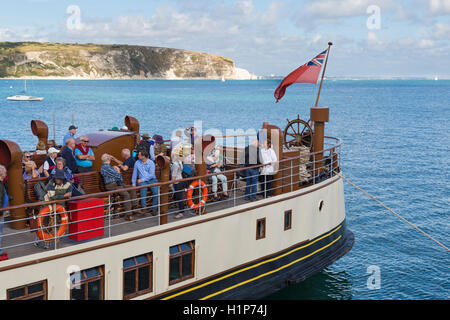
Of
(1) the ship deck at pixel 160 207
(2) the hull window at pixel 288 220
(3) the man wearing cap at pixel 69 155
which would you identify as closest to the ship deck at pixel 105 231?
(1) the ship deck at pixel 160 207

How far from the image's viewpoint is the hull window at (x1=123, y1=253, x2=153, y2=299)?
430 inches

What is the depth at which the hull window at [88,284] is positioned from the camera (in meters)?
10.1

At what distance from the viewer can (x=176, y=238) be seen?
11.7 metres

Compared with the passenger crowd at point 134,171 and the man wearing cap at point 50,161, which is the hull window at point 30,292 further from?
the man wearing cap at point 50,161

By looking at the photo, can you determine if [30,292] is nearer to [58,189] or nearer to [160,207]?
[58,189]

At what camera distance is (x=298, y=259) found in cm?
1505

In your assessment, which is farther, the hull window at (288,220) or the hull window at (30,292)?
the hull window at (288,220)

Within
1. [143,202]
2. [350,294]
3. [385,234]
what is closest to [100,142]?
[143,202]

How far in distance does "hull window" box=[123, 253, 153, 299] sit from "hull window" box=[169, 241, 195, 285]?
59 cm

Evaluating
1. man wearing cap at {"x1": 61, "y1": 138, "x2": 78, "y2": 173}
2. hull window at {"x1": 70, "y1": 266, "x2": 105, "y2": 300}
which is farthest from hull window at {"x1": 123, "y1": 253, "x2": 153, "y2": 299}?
man wearing cap at {"x1": 61, "y1": 138, "x2": 78, "y2": 173}

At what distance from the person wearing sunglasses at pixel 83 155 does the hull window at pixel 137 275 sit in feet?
11.2

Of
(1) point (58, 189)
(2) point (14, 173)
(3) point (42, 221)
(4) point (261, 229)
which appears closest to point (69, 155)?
(2) point (14, 173)

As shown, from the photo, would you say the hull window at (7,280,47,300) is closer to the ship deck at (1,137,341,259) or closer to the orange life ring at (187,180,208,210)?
the ship deck at (1,137,341,259)

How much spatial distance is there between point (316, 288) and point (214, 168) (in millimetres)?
6439
